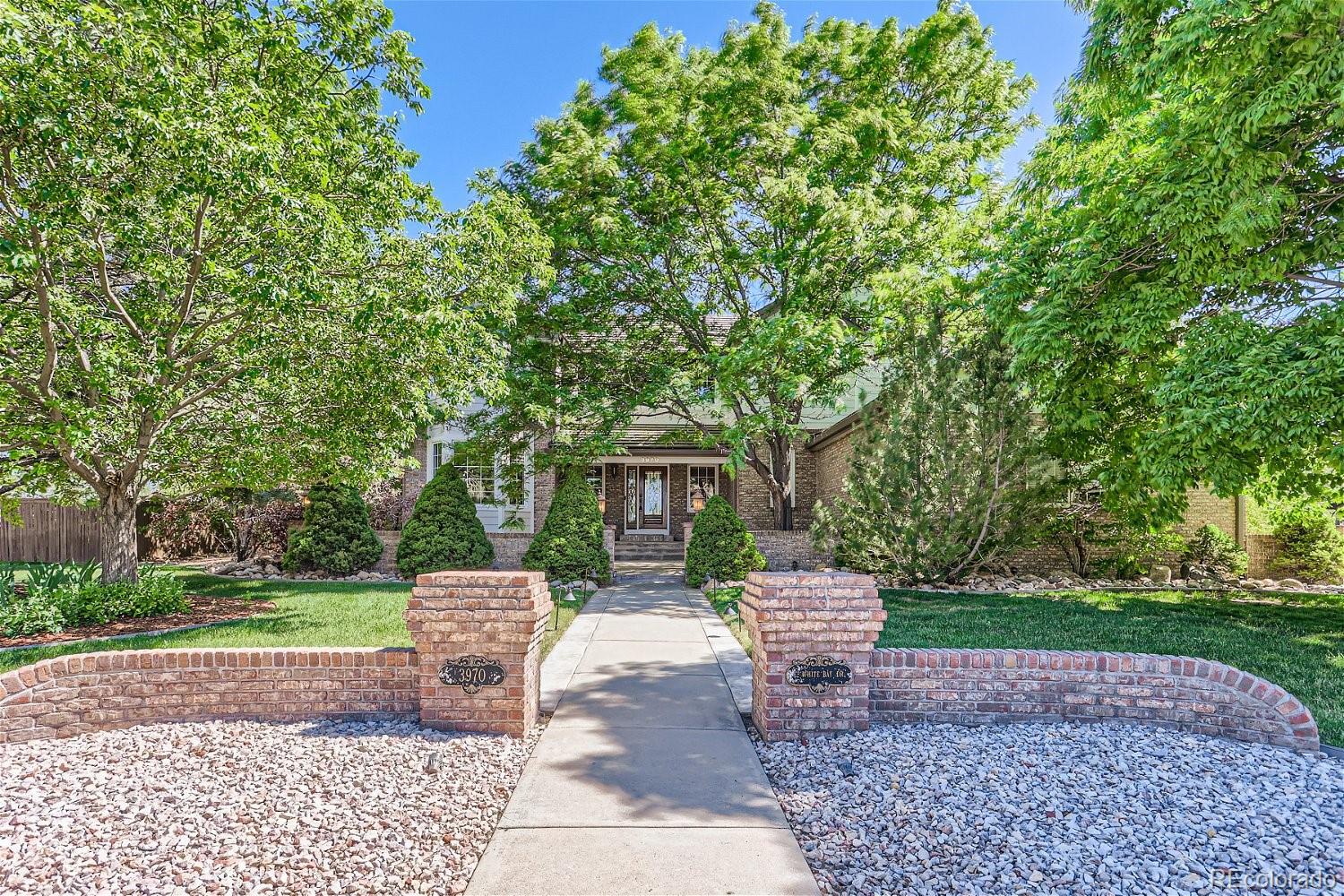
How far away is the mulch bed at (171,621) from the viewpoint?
6980 mm

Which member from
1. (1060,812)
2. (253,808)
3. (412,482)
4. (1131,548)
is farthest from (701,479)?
(253,808)

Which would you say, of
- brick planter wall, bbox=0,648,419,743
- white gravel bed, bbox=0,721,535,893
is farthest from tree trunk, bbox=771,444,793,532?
white gravel bed, bbox=0,721,535,893

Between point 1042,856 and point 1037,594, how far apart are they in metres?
8.90

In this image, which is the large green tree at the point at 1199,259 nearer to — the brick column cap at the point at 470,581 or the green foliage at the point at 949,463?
the green foliage at the point at 949,463

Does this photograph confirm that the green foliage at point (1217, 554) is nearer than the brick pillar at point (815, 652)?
No

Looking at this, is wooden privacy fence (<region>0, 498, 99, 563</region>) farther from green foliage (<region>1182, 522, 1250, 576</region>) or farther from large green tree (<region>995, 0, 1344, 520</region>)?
green foliage (<region>1182, 522, 1250, 576</region>)

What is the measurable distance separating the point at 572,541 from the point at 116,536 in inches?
251

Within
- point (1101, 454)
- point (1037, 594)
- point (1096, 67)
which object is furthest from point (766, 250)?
point (1037, 594)

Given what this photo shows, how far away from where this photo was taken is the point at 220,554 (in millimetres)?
17031

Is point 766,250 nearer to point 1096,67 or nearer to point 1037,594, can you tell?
point 1096,67

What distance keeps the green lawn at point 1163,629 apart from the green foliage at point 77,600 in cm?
853

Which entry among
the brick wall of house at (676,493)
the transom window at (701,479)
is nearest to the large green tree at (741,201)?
the transom window at (701,479)

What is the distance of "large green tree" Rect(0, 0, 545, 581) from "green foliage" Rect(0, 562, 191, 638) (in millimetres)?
492

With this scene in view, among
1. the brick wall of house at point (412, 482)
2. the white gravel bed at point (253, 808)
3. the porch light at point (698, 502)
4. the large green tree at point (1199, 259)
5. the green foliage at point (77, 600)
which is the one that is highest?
the large green tree at point (1199, 259)
